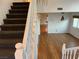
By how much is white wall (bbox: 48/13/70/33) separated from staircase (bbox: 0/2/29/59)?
820 centimetres

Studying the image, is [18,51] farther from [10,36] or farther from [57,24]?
[57,24]

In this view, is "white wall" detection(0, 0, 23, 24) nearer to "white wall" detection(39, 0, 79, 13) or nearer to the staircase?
the staircase

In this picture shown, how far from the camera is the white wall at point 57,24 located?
518 inches

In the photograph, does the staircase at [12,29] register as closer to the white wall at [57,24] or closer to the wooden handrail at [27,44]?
the wooden handrail at [27,44]

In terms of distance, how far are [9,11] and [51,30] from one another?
30.5 feet

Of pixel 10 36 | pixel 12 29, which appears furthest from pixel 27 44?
pixel 12 29

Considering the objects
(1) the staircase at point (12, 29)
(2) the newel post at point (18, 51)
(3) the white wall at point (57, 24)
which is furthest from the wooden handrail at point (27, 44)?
(3) the white wall at point (57, 24)

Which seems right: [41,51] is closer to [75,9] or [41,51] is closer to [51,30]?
[75,9]

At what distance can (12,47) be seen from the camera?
2688mm

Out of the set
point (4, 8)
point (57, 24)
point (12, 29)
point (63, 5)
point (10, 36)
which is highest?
point (63, 5)

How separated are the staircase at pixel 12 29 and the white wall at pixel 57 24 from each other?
26.9 ft

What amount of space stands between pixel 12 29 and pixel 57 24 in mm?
10171

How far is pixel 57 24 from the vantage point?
43.9 feet

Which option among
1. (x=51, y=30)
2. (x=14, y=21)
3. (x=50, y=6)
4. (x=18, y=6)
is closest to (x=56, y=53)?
(x=50, y=6)
